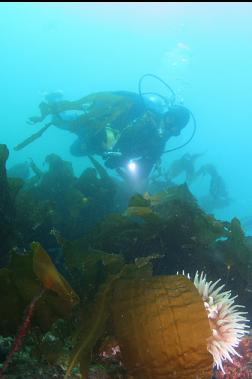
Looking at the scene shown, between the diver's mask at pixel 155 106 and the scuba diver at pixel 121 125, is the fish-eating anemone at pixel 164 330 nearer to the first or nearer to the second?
the scuba diver at pixel 121 125

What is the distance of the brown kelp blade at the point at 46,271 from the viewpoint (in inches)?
61.1

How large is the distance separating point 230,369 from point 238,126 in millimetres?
103008

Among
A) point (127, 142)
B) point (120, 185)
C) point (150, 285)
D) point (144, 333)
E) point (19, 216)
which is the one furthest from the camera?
point (120, 185)

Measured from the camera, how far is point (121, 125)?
7801 millimetres

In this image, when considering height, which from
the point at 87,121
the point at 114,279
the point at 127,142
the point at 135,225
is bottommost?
the point at 114,279

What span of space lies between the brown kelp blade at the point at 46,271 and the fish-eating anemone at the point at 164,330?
0.37 m

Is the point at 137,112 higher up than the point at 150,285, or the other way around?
the point at 137,112

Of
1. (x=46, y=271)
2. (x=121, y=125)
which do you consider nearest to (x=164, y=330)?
(x=46, y=271)

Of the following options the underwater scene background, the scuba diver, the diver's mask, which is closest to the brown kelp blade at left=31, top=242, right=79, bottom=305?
the underwater scene background

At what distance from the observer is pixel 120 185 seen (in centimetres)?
713

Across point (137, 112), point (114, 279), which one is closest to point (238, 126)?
point (137, 112)

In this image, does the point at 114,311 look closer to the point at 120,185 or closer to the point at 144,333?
the point at 144,333

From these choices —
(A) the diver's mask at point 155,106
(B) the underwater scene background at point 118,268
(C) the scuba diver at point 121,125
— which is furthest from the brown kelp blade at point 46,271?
(A) the diver's mask at point 155,106

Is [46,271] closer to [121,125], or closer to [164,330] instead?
[164,330]
